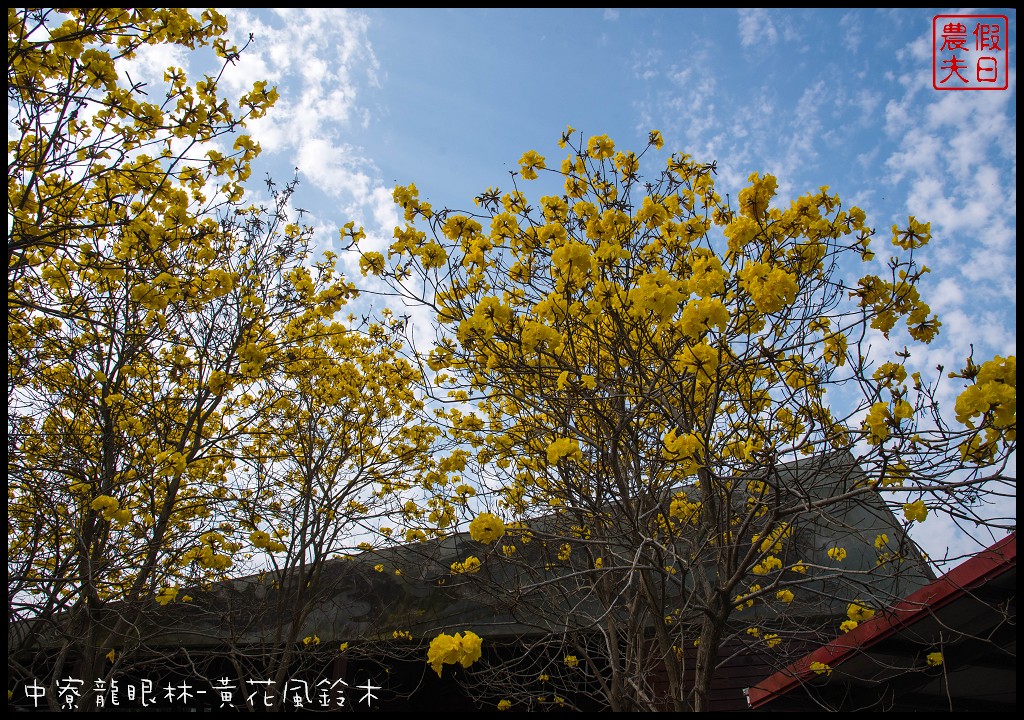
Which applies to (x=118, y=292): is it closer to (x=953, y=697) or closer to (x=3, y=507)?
(x=3, y=507)

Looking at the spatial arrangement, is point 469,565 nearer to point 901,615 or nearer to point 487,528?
point 487,528

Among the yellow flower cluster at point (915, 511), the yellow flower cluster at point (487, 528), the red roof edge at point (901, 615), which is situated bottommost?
the red roof edge at point (901, 615)

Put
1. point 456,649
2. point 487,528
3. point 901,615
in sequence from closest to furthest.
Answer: point 456,649, point 487,528, point 901,615

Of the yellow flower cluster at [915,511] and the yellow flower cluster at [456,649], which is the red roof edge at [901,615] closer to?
the yellow flower cluster at [915,511]

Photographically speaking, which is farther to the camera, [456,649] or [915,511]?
[915,511]

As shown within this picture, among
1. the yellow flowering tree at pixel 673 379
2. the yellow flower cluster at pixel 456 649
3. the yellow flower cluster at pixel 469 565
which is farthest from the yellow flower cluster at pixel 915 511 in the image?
the yellow flower cluster at pixel 469 565

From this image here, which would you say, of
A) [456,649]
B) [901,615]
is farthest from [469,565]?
[901,615]

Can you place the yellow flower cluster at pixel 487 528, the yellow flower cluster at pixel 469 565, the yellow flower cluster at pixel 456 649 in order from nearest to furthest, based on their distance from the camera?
the yellow flower cluster at pixel 456 649 < the yellow flower cluster at pixel 487 528 < the yellow flower cluster at pixel 469 565

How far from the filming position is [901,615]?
11.7 feet

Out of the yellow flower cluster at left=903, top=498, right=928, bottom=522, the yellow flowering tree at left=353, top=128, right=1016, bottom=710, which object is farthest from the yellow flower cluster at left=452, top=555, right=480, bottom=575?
the yellow flower cluster at left=903, top=498, right=928, bottom=522

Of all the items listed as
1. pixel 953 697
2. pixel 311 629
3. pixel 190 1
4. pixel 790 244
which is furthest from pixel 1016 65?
pixel 311 629

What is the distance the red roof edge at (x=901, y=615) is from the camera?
3.26 metres

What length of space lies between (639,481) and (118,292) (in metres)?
3.69

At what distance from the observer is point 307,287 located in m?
5.52
